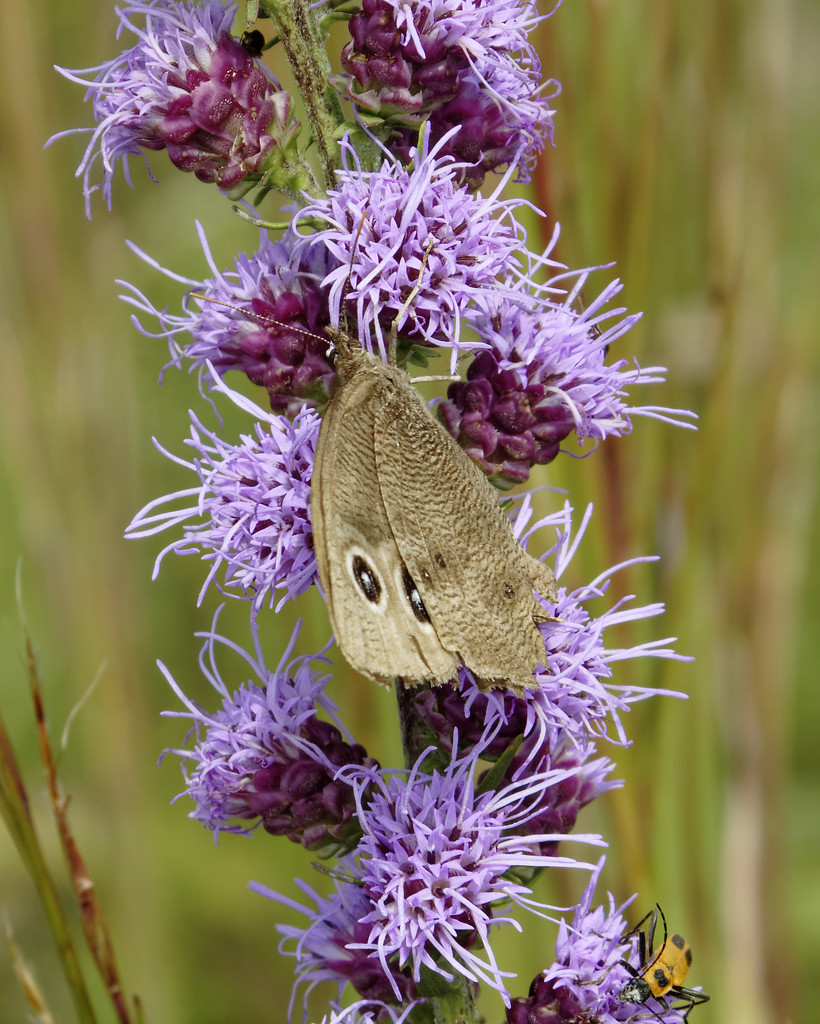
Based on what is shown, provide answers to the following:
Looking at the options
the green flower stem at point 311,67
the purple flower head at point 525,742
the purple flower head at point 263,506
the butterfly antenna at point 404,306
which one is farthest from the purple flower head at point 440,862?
the green flower stem at point 311,67

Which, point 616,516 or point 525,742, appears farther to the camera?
point 616,516

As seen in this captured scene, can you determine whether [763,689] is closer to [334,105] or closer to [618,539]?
[618,539]

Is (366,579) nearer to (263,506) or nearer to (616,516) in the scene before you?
(263,506)

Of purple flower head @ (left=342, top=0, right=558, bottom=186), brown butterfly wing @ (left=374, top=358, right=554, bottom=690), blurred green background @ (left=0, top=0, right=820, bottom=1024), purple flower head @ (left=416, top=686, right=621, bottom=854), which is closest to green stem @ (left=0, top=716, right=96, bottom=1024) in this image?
purple flower head @ (left=416, top=686, right=621, bottom=854)

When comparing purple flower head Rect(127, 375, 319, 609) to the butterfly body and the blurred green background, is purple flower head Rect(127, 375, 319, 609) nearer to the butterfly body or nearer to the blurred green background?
the butterfly body

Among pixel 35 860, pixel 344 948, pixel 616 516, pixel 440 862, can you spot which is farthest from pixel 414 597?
pixel 616 516
